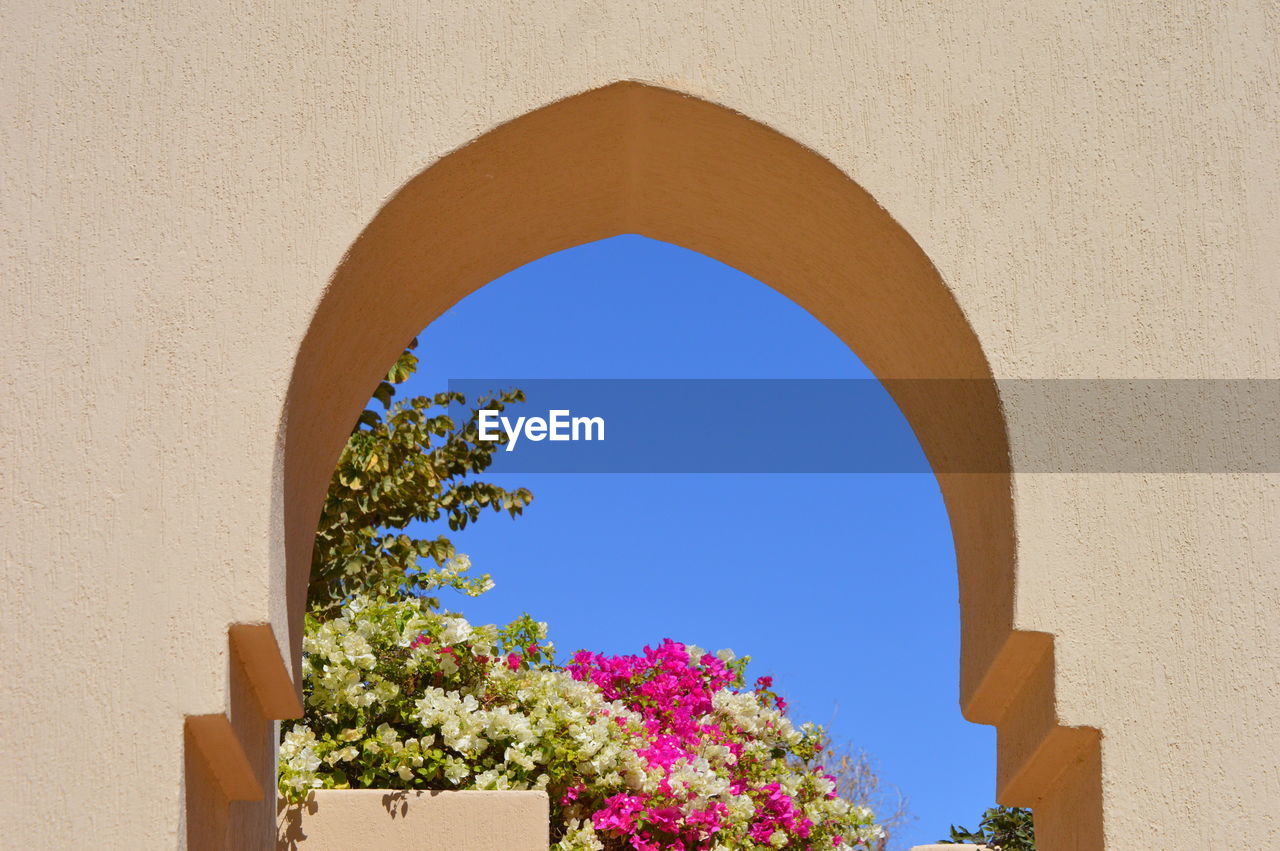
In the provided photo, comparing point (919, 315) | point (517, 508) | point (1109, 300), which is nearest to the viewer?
point (1109, 300)

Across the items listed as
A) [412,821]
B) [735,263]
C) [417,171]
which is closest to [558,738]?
[412,821]

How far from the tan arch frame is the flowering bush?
5.16 ft

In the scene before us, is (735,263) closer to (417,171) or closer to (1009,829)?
(417,171)

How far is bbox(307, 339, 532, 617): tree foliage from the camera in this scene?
22.4ft

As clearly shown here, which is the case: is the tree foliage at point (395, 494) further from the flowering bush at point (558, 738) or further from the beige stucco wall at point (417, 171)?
the beige stucco wall at point (417, 171)

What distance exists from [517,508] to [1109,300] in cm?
528

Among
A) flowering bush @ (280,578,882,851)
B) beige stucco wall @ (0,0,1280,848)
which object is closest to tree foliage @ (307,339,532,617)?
flowering bush @ (280,578,882,851)

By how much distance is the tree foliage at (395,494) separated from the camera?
6824 millimetres

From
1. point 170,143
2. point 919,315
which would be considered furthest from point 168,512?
point 919,315

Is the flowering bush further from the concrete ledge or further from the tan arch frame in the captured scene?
the tan arch frame

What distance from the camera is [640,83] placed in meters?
2.90

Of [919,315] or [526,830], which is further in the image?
[526,830]

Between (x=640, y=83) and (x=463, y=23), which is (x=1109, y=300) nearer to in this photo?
(x=640, y=83)

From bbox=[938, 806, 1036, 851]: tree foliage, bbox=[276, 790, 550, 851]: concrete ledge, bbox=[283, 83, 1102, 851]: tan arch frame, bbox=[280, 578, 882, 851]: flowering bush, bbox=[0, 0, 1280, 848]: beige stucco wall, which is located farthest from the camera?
bbox=[938, 806, 1036, 851]: tree foliage
